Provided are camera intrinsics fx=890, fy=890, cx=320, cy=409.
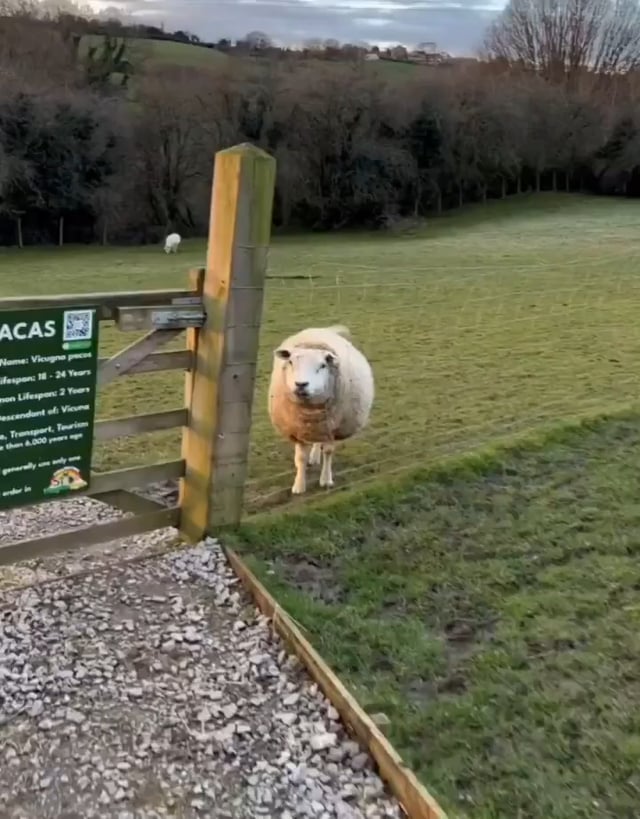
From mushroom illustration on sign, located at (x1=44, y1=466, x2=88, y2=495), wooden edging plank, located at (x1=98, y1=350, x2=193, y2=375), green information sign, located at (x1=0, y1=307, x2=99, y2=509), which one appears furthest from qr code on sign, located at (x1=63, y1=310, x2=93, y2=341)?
mushroom illustration on sign, located at (x1=44, y1=466, x2=88, y2=495)

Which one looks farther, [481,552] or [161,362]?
[481,552]

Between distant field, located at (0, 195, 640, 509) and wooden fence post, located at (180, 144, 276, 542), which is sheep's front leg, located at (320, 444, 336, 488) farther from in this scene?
wooden fence post, located at (180, 144, 276, 542)

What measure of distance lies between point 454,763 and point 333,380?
3.28 m

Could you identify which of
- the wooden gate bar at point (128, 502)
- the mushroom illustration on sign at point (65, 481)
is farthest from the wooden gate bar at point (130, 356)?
the wooden gate bar at point (128, 502)

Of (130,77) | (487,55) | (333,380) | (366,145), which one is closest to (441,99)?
(366,145)

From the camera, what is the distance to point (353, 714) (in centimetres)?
380

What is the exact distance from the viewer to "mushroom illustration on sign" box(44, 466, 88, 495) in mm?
4595

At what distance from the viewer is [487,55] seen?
6775cm

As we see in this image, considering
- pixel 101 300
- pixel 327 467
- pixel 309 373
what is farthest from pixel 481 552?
pixel 101 300

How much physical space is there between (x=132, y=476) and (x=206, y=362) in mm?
770

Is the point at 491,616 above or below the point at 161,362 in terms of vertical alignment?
below

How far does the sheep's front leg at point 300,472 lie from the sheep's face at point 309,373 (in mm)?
441

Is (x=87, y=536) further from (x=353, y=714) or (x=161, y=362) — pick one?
(x=353, y=714)

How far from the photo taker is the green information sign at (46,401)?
428cm
